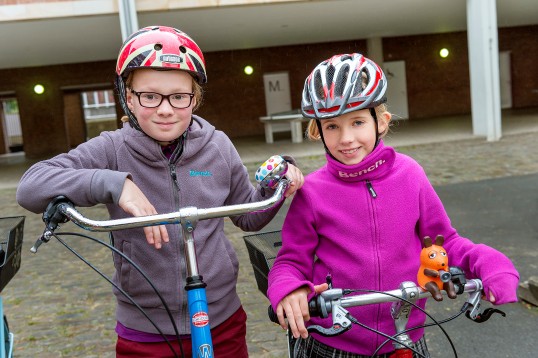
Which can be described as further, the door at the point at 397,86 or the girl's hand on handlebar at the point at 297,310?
the door at the point at 397,86

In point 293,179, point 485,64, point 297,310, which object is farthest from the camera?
point 485,64

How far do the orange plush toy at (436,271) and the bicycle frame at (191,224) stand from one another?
0.47 m

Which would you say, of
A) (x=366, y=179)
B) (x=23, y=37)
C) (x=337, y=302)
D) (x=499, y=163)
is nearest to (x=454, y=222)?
(x=499, y=163)

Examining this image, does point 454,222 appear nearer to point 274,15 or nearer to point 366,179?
point 366,179

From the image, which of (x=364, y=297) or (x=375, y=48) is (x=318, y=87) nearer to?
(x=364, y=297)

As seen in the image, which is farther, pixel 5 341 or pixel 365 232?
pixel 5 341

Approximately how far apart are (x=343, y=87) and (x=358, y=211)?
0.42 m

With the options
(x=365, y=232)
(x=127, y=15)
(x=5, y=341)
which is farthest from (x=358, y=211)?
(x=127, y=15)

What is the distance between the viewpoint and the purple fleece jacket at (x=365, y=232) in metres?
2.00

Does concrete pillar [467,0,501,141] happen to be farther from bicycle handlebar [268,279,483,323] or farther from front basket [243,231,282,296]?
bicycle handlebar [268,279,483,323]

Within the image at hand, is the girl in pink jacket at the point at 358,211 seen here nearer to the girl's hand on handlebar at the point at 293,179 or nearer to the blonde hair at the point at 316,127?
the blonde hair at the point at 316,127

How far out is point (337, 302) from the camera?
1572 mm

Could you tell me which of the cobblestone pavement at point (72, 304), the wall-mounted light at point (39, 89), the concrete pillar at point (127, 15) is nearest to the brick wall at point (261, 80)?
the wall-mounted light at point (39, 89)

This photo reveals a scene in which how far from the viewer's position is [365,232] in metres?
2.01
